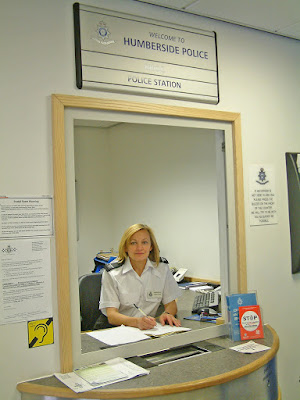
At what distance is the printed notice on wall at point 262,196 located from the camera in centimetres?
234

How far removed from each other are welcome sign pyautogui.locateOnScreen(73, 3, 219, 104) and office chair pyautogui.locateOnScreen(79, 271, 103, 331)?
1.28m

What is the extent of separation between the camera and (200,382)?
1.61 m

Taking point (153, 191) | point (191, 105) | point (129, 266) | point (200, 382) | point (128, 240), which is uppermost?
point (191, 105)

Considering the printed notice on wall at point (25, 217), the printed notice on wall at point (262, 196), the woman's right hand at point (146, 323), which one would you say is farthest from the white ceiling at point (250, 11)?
the woman's right hand at point (146, 323)

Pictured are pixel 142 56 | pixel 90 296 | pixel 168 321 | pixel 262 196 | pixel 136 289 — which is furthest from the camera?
pixel 90 296

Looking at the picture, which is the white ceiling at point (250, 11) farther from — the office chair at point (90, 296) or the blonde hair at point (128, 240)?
the office chair at point (90, 296)

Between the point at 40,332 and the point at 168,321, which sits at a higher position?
the point at 40,332

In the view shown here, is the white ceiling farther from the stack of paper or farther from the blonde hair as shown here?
the stack of paper

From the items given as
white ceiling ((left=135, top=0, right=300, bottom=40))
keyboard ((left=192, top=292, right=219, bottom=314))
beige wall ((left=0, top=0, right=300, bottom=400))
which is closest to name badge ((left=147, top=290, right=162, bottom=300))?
keyboard ((left=192, top=292, right=219, bottom=314))

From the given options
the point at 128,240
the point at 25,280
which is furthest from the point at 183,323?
the point at 25,280

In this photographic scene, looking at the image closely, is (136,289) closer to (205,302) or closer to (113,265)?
(113,265)

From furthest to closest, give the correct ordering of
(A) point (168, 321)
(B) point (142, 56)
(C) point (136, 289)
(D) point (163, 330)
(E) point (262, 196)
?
(C) point (136, 289) → (E) point (262, 196) → (A) point (168, 321) → (D) point (163, 330) → (B) point (142, 56)

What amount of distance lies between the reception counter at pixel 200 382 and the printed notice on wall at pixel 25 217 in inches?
22.2

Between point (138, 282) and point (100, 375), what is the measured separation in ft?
2.99
